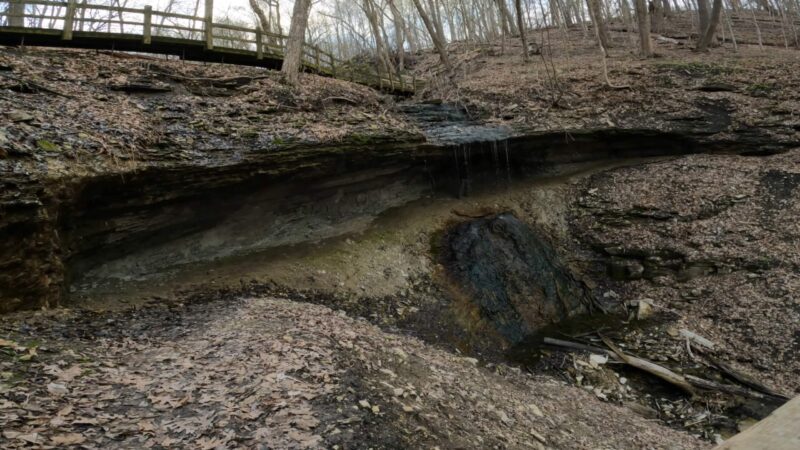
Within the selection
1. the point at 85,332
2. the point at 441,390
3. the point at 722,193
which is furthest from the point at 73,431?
the point at 722,193

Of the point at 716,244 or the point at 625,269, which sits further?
the point at 625,269

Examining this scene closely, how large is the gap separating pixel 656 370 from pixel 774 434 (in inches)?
333

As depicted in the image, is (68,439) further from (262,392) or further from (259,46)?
(259,46)

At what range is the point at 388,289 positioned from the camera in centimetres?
1059

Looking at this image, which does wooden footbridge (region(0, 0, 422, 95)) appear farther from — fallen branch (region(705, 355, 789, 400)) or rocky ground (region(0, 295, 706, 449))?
fallen branch (region(705, 355, 789, 400))

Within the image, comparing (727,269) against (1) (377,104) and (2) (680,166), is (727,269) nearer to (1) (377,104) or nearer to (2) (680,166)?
(2) (680,166)

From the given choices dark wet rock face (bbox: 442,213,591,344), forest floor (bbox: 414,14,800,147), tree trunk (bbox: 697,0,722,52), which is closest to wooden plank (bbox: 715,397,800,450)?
dark wet rock face (bbox: 442,213,591,344)

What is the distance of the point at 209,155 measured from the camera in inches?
351

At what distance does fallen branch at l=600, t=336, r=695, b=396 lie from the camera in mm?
8188

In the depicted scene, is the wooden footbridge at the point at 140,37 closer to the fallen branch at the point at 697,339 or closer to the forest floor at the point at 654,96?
the forest floor at the point at 654,96

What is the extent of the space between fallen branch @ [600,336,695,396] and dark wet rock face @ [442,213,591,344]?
1911mm

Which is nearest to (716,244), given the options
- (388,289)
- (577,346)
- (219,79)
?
(577,346)

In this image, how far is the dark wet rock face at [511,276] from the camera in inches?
415

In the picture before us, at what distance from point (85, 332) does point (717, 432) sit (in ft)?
33.4
